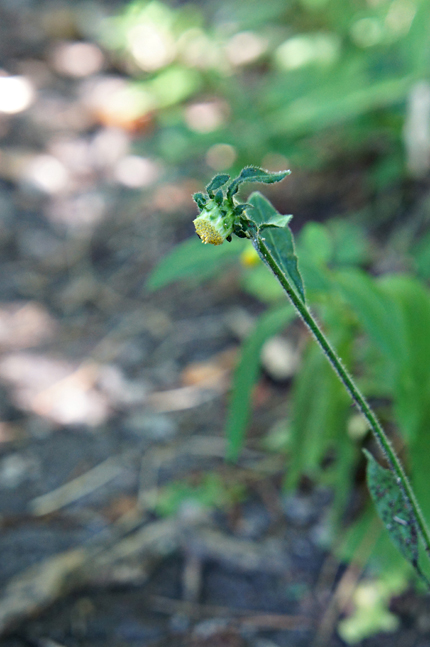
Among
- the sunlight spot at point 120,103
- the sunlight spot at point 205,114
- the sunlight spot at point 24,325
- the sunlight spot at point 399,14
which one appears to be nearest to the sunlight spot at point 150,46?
the sunlight spot at point 120,103

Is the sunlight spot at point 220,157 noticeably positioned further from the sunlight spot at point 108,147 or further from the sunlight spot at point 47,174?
the sunlight spot at point 47,174

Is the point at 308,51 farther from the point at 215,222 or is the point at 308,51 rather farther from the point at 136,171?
the point at 215,222

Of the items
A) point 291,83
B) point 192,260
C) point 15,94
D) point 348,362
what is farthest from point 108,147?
point 348,362

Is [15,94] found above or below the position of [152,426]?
above

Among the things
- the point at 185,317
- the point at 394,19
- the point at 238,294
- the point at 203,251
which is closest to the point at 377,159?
the point at 394,19

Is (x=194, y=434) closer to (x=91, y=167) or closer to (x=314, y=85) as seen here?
(x=314, y=85)

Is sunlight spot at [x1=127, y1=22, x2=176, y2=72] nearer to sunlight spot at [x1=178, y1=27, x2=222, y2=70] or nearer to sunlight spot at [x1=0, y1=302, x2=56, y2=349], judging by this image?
sunlight spot at [x1=178, y1=27, x2=222, y2=70]
